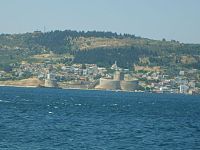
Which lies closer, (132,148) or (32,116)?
(132,148)

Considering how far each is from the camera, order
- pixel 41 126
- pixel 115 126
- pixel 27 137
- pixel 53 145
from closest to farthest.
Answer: pixel 53 145 < pixel 27 137 < pixel 41 126 < pixel 115 126

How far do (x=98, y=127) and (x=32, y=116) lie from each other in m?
16.3

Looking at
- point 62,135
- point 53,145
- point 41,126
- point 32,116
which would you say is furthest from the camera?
point 32,116

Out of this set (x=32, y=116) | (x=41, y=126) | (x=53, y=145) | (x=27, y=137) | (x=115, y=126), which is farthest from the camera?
(x=32, y=116)

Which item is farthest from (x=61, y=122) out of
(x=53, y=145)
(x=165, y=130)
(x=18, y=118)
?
(x=53, y=145)

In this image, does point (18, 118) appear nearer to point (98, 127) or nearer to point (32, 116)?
point (32, 116)

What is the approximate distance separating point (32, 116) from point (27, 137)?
30.0 m

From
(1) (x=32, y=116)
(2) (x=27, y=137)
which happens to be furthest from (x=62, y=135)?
(1) (x=32, y=116)

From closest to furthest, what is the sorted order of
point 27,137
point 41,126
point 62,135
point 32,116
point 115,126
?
point 27,137 → point 62,135 → point 41,126 → point 115,126 → point 32,116

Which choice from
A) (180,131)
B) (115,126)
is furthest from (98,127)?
(180,131)

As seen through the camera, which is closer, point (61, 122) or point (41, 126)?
point (41, 126)

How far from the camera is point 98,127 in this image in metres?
80.2

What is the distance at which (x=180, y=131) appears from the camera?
8181cm

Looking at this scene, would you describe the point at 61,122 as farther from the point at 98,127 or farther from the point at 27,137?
the point at 27,137
